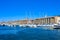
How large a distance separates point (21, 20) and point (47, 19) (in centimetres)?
3091

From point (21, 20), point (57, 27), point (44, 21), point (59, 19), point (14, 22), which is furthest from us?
point (14, 22)

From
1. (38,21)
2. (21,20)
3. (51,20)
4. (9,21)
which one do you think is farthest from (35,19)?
(9,21)

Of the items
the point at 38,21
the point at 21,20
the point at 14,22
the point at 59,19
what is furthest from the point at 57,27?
the point at 14,22

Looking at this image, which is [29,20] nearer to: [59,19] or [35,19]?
[35,19]

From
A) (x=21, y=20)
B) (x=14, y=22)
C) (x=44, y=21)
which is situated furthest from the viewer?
(x=14, y=22)

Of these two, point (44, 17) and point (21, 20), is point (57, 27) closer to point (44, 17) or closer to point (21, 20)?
point (44, 17)

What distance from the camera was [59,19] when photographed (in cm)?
11312

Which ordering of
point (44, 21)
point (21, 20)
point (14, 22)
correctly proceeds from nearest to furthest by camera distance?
point (44, 21) < point (21, 20) < point (14, 22)

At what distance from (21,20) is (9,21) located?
32150 millimetres

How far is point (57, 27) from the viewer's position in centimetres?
6312

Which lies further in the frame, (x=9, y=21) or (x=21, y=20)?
(x=9, y=21)

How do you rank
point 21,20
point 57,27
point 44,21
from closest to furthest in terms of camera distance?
1. point 57,27
2. point 44,21
3. point 21,20

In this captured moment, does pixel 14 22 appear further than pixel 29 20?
Yes

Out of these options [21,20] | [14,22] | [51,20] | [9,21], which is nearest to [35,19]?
[51,20]
